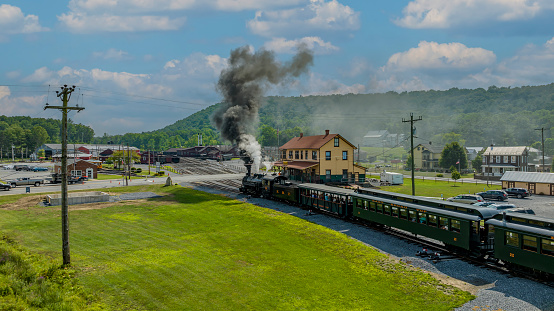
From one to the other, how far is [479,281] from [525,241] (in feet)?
9.40

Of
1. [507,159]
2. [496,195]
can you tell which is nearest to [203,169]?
[496,195]

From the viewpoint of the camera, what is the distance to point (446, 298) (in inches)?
588

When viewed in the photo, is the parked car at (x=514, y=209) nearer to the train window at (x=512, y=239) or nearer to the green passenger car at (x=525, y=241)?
the green passenger car at (x=525, y=241)

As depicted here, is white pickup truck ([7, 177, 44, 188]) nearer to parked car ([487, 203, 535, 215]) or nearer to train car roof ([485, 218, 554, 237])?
train car roof ([485, 218, 554, 237])

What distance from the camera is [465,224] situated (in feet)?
64.5

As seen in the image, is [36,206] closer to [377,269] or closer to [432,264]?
[377,269]

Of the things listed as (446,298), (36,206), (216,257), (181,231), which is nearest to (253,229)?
(181,231)

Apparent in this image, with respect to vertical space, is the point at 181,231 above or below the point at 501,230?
below

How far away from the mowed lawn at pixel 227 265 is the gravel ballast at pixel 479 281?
882 millimetres

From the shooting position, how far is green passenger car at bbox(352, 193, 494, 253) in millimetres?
19484

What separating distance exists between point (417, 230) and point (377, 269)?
6.38 m

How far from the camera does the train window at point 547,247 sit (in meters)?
15.6

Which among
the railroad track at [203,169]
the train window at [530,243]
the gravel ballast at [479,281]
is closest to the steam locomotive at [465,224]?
the train window at [530,243]

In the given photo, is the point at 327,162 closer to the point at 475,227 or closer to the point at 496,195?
the point at 496,195
